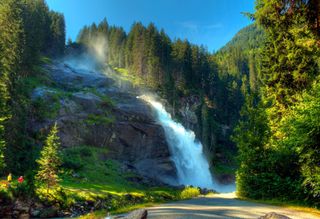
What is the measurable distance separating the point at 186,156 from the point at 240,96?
50.2 metres

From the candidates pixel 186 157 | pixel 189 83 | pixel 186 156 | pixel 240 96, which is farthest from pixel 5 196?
pixel 240 96

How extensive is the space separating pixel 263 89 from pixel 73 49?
98.2 m

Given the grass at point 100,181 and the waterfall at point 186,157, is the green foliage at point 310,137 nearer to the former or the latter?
the grass at point 100,181

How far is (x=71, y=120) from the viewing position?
49250 mm

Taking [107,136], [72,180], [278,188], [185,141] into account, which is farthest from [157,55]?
[278,188]

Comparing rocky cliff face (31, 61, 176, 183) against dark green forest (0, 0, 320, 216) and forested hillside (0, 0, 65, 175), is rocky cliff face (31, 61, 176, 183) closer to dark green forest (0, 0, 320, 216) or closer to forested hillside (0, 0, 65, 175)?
dark green forest (0, 0, 320, 216)

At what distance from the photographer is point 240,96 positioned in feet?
333

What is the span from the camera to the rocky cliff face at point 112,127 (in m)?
47.8

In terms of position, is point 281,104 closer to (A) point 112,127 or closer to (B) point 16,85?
(B) point 16,85

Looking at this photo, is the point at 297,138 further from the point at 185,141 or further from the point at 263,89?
the point at 185,141

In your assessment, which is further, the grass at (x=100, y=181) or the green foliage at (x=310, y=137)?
A: the grass at (x=100, y=181)

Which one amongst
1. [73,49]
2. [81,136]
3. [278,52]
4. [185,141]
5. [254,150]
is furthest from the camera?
[73,49]

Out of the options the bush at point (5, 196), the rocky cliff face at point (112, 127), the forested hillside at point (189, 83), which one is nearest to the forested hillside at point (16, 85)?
the bush at point (5, 196)

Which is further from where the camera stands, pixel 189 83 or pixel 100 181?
pixel 189 83
